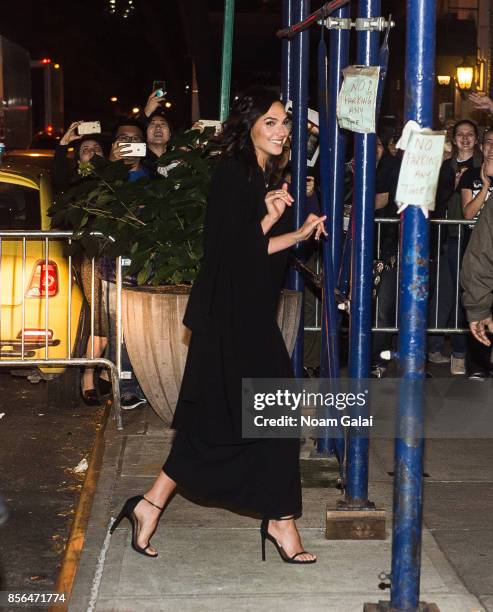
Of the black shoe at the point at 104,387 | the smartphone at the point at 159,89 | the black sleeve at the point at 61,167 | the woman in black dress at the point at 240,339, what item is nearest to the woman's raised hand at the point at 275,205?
the woman in black dress at the point at 240,339

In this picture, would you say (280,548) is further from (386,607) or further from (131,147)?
(131,147)

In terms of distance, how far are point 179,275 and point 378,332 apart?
3026 millimetres

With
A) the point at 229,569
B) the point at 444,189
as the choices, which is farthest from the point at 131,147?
the point at 229,569

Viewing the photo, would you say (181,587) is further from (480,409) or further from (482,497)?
(480,409)

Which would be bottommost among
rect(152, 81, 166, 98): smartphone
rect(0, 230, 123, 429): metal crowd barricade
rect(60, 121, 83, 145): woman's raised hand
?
rect(0, 230, 123, 429): metal crowd barricade

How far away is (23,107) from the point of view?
1811cm

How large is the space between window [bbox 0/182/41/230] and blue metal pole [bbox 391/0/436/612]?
19.4 ft

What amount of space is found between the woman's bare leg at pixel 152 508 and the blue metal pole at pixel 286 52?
3018 millimetres

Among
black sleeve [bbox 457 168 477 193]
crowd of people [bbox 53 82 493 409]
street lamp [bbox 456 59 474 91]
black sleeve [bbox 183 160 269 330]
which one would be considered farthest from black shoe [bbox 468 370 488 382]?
street lamp [bbox 456 59 474 91]

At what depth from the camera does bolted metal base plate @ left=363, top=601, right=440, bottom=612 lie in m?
4.43

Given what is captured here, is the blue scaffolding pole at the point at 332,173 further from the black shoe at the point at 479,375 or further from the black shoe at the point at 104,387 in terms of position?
the black shoe at the point at 479,375

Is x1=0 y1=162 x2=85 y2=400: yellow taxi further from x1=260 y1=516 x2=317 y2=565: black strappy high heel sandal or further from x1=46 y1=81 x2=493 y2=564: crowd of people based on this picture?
x1=260 y1=516 x2=317 y2=565: black strappy high heel sandal

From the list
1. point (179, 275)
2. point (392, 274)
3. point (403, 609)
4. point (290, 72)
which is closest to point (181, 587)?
point (403, 609)

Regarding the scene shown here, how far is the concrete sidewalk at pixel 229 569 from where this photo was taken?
4863mm
